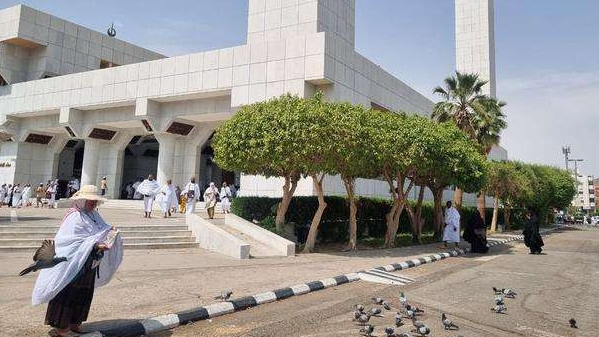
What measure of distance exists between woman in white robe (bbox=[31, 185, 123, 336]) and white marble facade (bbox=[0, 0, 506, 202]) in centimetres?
1627

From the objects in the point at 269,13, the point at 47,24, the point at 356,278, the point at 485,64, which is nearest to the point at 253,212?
the point at 356,278

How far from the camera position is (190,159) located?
28.4 meters

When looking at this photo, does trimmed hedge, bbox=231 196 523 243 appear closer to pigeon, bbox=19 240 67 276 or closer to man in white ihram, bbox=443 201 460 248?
man in white ihram, bbox=443 201 460 248

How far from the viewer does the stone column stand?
27.1 m

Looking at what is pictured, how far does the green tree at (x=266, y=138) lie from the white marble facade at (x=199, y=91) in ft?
24.1

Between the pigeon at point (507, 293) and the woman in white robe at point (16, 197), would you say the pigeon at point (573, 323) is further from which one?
the woman in white robe at point (16, 197)

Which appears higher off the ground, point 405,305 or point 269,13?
point 269,13

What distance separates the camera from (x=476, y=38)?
52.2 meters

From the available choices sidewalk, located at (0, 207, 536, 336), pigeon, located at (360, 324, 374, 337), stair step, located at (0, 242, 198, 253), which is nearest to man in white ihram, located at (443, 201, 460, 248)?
sidewalk, located at (0, 207, 536, 336)

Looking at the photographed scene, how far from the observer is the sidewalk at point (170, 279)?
217 inches

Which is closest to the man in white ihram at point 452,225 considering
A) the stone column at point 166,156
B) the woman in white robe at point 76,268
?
the woman in white robe at point 76,268

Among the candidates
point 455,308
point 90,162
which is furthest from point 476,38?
point 455,308

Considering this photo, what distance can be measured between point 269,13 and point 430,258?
19.2m

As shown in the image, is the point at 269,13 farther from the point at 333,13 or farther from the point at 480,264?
the point at 480,264
